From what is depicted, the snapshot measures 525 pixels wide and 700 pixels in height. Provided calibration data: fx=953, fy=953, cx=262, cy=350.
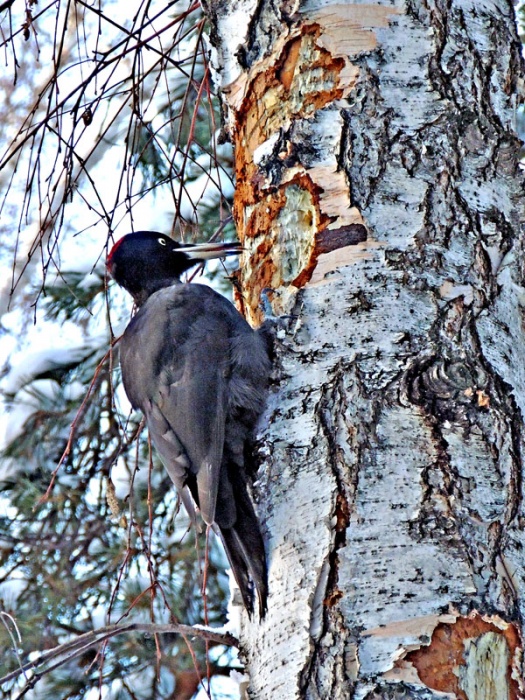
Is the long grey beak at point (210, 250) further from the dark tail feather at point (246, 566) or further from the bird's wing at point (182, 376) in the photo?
the dark tail feather at point (246, 566)

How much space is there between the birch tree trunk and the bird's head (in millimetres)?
729

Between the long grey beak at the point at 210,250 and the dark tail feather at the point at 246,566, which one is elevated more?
the long grey beak at the point at 210,250

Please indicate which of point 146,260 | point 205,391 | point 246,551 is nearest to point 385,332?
point 246,551

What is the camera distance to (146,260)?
3.18 metres

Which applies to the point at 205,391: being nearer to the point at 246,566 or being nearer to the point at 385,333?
the point at 246,566

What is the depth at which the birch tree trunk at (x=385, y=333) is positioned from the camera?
1.64m

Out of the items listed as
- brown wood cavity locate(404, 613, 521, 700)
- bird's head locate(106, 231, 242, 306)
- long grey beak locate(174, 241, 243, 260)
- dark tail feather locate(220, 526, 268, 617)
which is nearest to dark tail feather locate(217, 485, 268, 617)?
dark tail feather locate(220, 526, 268, 617)

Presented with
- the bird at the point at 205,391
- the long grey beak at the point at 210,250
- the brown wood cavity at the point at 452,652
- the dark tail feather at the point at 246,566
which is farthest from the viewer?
the long grey beak at the point at 210,250

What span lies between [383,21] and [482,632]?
1.37 m

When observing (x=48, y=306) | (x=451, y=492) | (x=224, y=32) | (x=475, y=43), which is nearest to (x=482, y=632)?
(x=451, y=492)

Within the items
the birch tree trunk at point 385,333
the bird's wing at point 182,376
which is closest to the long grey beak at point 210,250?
the bird's wing at point 182,376

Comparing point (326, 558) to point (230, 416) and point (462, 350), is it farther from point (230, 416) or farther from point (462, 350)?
point (230, 416)

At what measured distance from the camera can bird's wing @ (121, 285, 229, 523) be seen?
2502mm

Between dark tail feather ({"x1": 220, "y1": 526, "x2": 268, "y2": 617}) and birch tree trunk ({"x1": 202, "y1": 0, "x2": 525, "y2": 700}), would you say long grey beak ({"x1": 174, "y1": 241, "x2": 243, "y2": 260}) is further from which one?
dark tail feather ({"x1": 220, "y1": 526, "x2": 268, "y2": 617})
